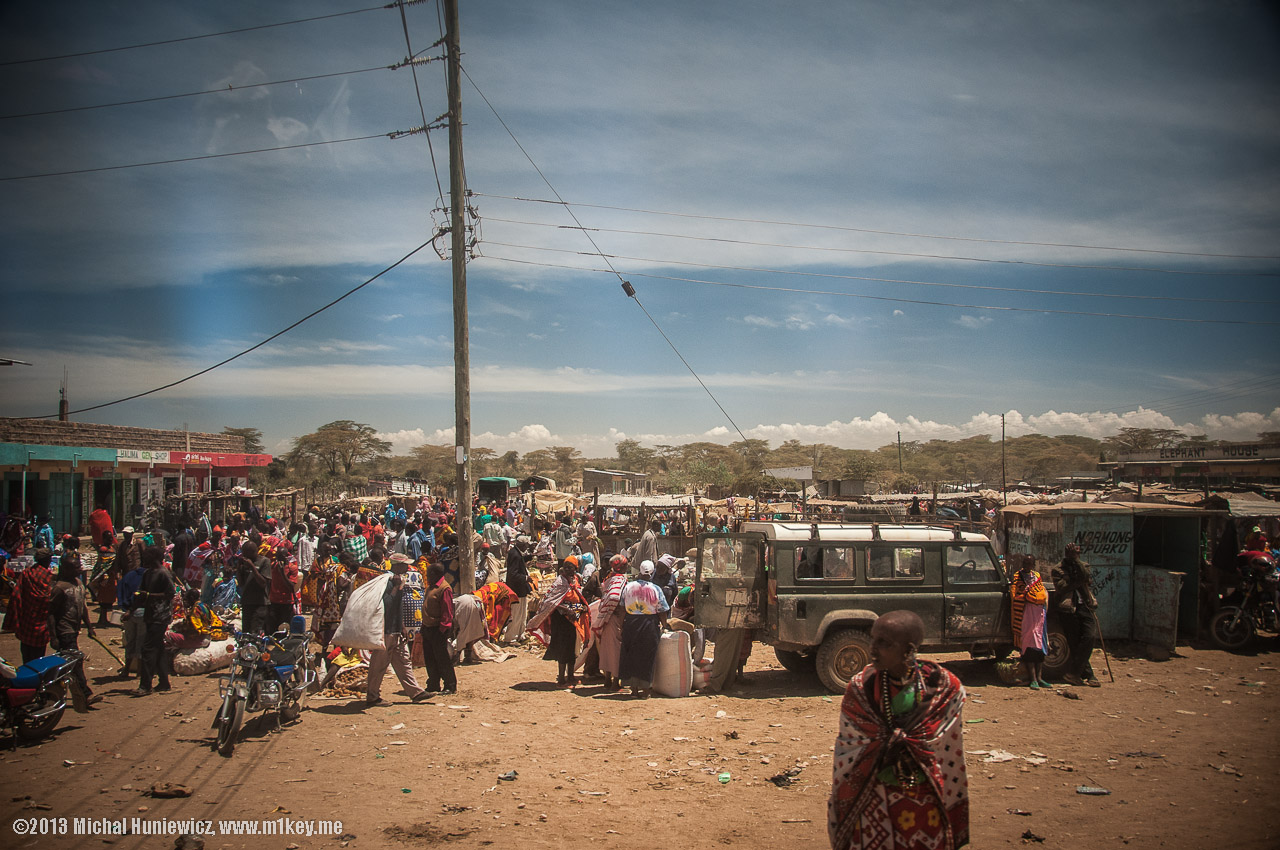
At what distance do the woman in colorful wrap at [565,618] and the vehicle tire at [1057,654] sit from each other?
5781 millimetres

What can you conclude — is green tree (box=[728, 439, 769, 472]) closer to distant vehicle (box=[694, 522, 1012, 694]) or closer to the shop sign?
the shop sign

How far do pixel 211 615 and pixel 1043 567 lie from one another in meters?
12.4

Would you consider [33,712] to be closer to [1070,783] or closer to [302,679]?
[302,679]

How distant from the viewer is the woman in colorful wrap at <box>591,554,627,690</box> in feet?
29.1

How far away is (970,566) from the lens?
8.80m

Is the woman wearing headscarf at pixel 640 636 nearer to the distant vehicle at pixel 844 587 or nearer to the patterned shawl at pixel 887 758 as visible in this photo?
the distant vehicle at pixel 844 587

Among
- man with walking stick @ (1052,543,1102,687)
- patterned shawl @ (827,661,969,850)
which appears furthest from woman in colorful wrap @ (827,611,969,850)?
man with walking stick @ (1052,543,1102,687)

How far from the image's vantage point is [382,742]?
6.86 meters

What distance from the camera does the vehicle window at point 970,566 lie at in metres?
8.74

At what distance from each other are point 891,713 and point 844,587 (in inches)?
218

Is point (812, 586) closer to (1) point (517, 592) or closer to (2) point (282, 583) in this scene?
(1) point (517, 592)

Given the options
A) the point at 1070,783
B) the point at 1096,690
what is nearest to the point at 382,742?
the point at 1070,783

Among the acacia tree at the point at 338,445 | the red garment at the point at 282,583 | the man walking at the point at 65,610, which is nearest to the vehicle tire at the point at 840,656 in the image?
the red garment at the point at 282,583

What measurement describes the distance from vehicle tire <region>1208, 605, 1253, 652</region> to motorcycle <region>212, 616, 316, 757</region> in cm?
1257
